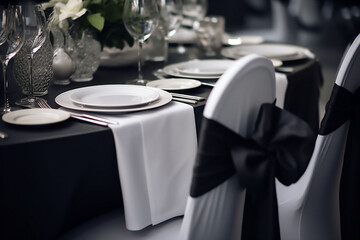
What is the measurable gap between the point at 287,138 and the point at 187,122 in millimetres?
389

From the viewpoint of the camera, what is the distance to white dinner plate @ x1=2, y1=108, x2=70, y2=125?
1209 millimetres

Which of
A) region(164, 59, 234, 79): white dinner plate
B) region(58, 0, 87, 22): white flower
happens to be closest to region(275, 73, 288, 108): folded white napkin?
region(164, 59, 234, 79): white dinner plate

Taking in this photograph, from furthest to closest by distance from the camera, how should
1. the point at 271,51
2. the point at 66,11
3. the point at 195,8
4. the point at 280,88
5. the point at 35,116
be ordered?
the point at 195,8 < the point at 271,51 < the point at 280,88 < the point at 66,11 < the point at 35,116

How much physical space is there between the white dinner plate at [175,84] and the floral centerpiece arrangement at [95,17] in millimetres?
258

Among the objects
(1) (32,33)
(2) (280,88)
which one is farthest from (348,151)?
(1) (32,33)

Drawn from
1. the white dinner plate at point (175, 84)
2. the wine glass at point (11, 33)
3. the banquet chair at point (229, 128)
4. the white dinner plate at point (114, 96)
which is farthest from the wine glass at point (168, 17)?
the banquet chair at point (229, 128)

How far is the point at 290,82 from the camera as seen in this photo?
1892mm

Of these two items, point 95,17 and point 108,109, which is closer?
point 108,109

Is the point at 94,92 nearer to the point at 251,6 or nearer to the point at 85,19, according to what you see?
the point at 85,19

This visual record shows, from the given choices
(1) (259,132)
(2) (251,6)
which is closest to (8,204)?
(1) (259,132)

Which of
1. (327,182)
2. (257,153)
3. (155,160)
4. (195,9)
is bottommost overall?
(327,182)

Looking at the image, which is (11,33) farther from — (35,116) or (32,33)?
(35,116)

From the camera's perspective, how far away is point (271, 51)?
2.33 metres

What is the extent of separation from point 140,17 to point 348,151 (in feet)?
2.57
